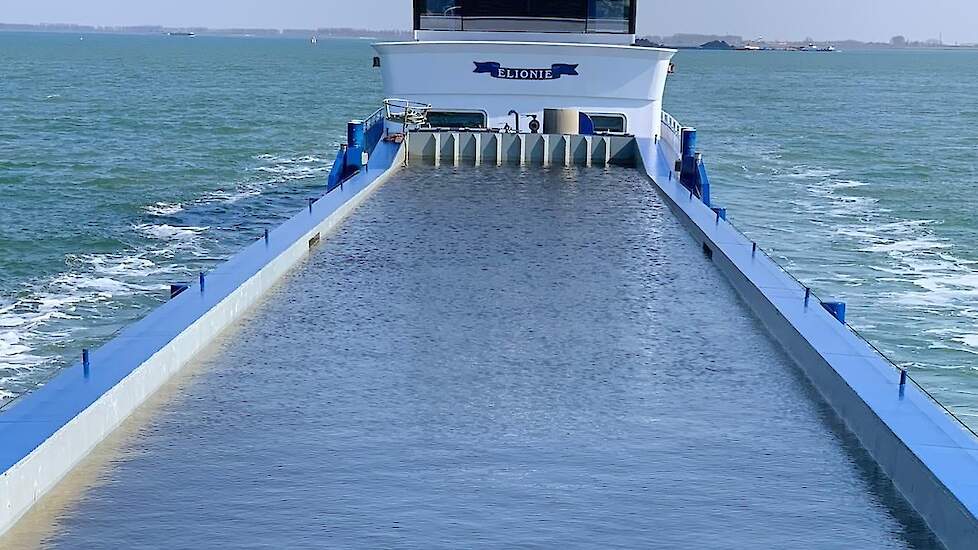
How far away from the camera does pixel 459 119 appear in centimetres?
2939

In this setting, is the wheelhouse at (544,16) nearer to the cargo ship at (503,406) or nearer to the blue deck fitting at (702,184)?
the blue deck fitting at (702,184)

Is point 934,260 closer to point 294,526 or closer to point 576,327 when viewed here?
point 576,327

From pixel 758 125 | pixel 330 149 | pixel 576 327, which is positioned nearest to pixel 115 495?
pixel 576 327

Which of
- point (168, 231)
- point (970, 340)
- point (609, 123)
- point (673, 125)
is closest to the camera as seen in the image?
point (970, 340)

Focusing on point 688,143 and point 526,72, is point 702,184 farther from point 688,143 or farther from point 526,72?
point 526,72

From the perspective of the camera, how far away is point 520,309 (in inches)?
522

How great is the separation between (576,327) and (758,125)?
205 feet

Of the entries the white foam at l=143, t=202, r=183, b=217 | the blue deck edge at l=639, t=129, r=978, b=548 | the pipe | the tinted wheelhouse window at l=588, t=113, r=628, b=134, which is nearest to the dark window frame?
the pipe

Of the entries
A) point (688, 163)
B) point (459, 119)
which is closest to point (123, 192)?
point (459, 119)

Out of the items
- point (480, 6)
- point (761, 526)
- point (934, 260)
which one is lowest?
point (934, 260)

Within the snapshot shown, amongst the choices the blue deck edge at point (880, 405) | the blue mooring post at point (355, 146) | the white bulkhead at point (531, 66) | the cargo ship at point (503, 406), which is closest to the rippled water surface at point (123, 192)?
the blue mooring post at point (355, 146)

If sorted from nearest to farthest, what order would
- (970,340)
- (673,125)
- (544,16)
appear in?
(970,340), (544,16), (673,125)

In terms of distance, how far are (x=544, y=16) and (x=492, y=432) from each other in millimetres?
22660

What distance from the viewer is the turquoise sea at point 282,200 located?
22531mm
